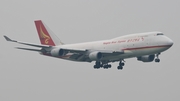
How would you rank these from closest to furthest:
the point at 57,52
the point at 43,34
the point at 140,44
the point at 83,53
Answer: the point at 140,44, the point at 57,52, the point at 83,53, the point at 43,34

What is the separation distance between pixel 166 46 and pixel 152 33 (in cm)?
310

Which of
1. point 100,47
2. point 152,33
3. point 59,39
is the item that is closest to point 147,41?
point 152,33

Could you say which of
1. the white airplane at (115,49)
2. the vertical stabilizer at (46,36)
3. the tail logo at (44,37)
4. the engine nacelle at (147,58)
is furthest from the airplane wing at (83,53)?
the tail logo at (44,37)

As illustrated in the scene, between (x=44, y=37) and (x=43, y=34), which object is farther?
(x=43, y=34)

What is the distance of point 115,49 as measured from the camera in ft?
324

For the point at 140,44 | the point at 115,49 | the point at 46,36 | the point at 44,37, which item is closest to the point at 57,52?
the point at 115,49

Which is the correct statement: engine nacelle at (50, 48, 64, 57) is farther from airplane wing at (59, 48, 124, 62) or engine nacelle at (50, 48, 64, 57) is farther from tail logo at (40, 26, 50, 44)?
tail logo at (40, 26, 50, 44)

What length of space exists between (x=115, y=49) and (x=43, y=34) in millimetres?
19327

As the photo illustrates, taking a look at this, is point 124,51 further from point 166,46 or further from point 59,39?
point 59,39

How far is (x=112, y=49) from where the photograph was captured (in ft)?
325

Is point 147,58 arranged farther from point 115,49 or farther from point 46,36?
point 46,36

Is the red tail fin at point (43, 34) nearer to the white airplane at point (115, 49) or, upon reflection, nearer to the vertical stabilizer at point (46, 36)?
the vertical stabilizer at point (46, 36)

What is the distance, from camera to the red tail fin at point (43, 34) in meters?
112

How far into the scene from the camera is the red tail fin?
112 m
